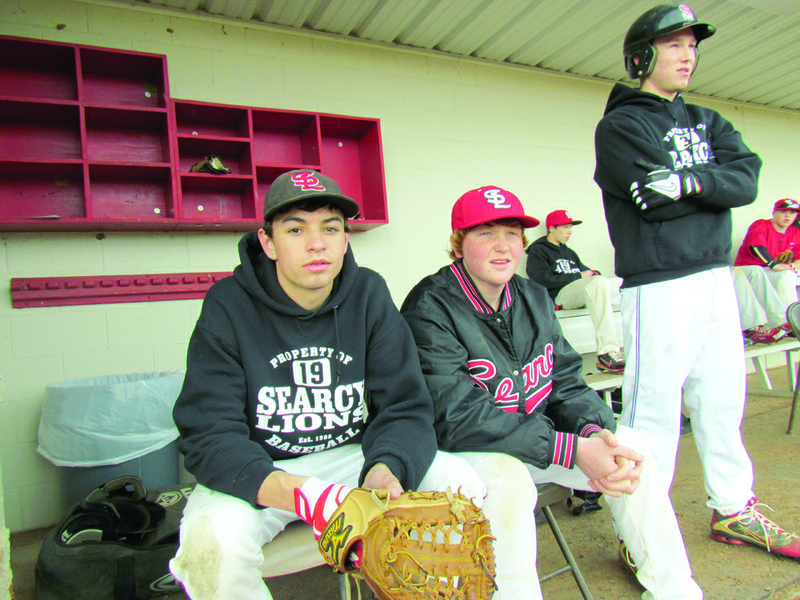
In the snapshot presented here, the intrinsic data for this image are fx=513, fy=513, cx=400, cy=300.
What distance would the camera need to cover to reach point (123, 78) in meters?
3.12

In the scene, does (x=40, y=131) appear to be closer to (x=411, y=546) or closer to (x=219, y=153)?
(x=219, y=153)

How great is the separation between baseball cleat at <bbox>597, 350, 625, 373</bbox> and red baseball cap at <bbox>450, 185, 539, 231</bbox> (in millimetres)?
1929

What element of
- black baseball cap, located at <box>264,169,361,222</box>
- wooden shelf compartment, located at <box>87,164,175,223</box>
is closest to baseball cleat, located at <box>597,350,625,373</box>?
black baseball cap, located at <box>264,169,361,222</box>

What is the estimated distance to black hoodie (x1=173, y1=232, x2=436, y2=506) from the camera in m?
1.26

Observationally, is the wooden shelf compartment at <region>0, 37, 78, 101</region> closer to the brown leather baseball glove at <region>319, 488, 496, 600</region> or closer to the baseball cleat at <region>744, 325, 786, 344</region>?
the brown leather baseball glove at <region>319, 488, 496, 600</region>

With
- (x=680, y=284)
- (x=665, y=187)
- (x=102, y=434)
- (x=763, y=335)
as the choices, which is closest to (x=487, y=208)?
(x=665, y=187)

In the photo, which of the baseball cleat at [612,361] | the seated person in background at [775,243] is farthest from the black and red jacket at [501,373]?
the seated person in background at [775,243]

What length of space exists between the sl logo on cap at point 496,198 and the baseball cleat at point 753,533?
1397 millimetres

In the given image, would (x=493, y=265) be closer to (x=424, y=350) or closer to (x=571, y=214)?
(x=424, y=350)

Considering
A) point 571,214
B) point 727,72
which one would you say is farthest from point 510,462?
point 727,72

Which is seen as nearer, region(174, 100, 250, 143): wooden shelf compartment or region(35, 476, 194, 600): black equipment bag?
region(35, 476, 194, 600): black equipment bag

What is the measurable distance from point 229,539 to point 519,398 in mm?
900

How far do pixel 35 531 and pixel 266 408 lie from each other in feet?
7.24

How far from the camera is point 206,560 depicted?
1.04 meters
